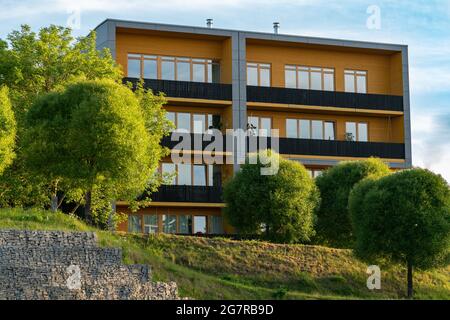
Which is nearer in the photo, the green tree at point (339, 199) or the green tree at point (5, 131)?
the green tree at point (5, 131)

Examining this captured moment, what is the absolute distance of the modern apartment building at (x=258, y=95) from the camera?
181 feet

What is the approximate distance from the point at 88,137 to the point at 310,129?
23.0 meters

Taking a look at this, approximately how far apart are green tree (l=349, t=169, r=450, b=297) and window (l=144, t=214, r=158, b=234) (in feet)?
50.2

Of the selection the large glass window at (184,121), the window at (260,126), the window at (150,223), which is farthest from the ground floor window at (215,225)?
the window at (260,126)

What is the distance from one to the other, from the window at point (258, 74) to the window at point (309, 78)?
121cm

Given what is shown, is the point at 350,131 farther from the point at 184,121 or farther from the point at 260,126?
the point at 184,121

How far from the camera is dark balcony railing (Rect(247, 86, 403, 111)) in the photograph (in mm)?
57625

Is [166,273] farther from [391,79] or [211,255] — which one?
[391,79]

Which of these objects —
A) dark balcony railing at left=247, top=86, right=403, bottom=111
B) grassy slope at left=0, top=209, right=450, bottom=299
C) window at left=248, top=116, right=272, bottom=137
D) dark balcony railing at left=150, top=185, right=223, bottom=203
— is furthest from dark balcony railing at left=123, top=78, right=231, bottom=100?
grassy slope at left=0, top=209, right=450, bottom=299

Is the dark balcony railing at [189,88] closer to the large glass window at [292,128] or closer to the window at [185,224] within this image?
the large glass window at [292,128]

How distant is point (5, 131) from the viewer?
4012 centimetres

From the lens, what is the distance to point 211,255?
40.7m

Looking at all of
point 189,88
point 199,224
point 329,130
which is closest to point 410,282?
point 199,224

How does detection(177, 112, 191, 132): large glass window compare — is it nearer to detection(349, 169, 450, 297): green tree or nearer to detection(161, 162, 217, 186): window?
detection(161, 162, 217, 186): window
